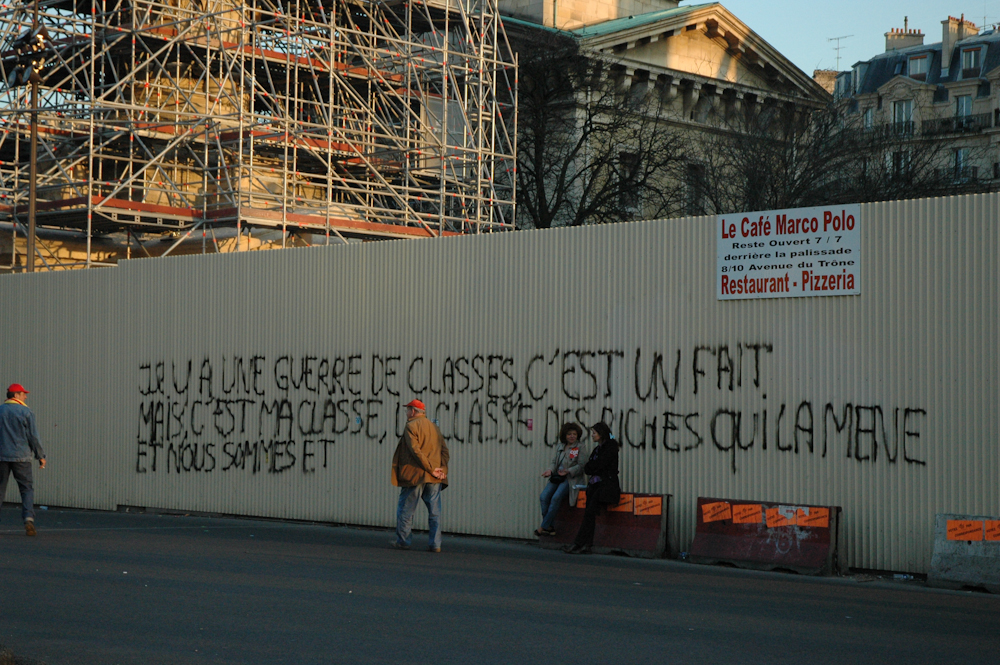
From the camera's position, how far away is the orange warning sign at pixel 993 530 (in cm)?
1110

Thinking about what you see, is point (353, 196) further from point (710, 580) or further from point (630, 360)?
point (710, 580)

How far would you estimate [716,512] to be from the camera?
1293 cm

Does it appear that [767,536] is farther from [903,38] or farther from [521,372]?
[903,38]

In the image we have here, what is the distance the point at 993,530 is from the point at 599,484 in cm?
399

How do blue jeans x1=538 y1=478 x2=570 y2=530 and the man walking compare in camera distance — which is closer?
the man walking

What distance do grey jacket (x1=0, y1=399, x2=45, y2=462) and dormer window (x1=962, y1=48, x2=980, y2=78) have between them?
68519mm

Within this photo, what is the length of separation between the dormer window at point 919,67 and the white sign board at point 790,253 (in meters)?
67.5

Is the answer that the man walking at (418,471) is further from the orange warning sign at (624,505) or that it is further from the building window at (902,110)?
the building window at (902,110)

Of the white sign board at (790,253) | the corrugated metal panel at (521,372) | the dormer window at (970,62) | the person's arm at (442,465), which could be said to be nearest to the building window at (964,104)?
the dormer window at (970,62)

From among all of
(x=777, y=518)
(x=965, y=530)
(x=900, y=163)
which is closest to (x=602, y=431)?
(x=777, y=518)

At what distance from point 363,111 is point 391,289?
15.4m

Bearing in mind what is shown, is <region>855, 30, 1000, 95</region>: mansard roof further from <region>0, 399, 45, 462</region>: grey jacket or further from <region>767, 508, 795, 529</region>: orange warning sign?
<region>0, 399, 45, 462</region>: grey jacket

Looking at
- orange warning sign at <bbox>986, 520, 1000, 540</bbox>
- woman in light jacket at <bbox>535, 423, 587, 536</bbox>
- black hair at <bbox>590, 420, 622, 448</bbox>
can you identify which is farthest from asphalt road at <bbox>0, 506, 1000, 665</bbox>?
black hair at <bbox>590, 420, 622, 448</bbox>

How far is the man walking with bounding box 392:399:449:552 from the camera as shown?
13758 millimetres
